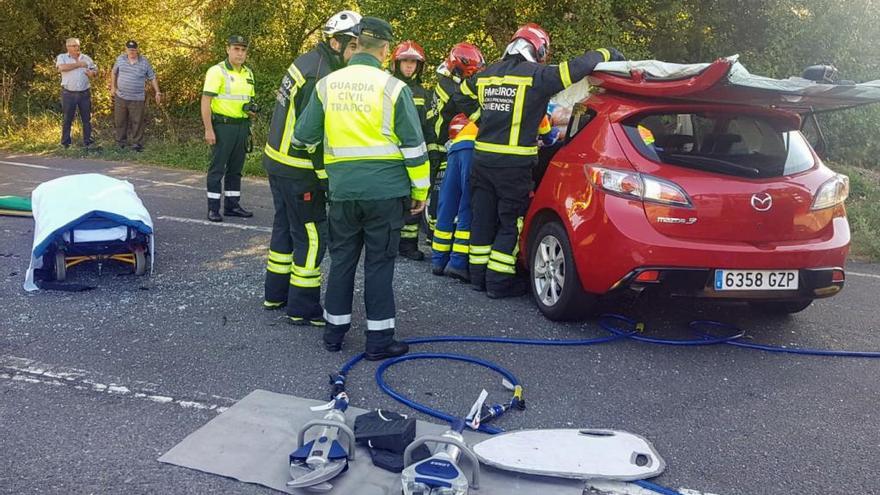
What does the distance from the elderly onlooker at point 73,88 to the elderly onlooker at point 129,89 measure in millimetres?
513

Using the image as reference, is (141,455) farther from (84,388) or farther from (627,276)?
(627,276)

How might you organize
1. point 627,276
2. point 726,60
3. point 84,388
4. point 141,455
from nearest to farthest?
point 141,455, point 84,388, point 726,60, point 627,276

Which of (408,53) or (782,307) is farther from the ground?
(408,53)

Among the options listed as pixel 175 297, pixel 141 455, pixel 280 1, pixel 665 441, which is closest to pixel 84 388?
pixel 141 455

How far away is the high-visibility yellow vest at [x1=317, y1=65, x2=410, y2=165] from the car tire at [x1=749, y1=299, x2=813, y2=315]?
2.85m

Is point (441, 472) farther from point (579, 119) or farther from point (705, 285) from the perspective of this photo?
point (579, 119)

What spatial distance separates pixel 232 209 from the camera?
8.59 m

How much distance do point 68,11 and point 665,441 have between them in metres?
17.3

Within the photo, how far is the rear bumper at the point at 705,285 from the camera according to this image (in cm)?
452

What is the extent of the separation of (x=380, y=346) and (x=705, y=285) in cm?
195

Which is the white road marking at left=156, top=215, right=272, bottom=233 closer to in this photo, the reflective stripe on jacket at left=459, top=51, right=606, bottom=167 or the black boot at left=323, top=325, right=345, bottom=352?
the reflective stripe on jacket at left=459, top=51, right=606, bottom=167

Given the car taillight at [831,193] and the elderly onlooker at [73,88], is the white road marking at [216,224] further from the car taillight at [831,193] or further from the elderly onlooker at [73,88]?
the elderly onlooker at [73,88]

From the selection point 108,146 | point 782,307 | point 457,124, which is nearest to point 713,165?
point 782,307

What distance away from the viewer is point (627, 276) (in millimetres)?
4574
